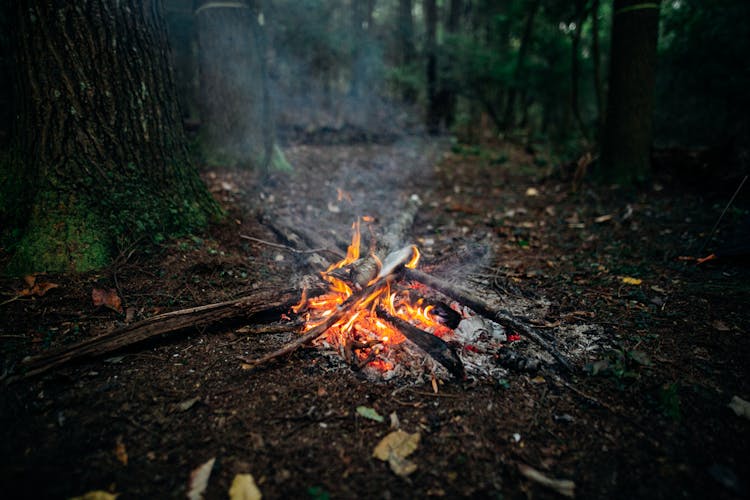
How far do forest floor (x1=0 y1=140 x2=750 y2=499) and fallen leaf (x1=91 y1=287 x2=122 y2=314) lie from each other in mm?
47

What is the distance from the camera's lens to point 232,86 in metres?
4.71

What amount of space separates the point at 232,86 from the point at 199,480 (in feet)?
15.3

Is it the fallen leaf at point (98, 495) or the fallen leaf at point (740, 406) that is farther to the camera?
→ the fallen leaf at point (740, 406)

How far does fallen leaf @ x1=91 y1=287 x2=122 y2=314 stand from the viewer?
7.48 ft

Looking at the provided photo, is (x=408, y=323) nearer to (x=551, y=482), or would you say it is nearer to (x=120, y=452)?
(x=551, y=482)

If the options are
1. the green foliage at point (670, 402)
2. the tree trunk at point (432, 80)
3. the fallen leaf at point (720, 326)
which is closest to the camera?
the green foliage at point (670, 402)

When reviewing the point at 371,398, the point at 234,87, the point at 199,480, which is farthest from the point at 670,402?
the point at 234,87

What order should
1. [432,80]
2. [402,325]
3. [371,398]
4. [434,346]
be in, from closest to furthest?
1. [371,398]
2. [434,346]
3. [402,325]
4. [432,80]

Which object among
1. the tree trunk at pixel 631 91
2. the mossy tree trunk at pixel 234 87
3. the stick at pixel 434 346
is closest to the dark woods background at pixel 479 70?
the tree trunk at pixel 631 91

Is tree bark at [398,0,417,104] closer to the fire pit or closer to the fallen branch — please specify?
the fire pit

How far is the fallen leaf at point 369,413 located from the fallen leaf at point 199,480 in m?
0.66

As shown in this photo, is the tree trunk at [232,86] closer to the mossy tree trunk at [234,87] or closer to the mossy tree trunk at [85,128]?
the mossy tree trunk at [234,87]

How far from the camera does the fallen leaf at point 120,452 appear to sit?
146 cm

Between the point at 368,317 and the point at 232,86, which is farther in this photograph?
the point at 232,86
